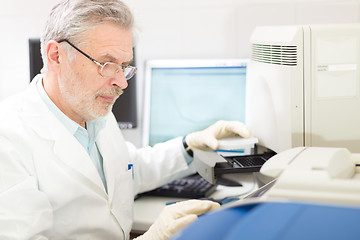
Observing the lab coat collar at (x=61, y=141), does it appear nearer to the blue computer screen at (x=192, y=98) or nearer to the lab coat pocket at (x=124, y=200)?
the lab coat pocket at (x=124, y=200)

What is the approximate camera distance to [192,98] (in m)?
2.08

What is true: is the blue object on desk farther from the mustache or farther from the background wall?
the background wall

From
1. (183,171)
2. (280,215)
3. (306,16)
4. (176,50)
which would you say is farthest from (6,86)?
(280,215)

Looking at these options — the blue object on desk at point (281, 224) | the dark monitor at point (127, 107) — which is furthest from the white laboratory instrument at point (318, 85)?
the dark monitor at point (127, 107)

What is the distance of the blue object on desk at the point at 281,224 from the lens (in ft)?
1.83

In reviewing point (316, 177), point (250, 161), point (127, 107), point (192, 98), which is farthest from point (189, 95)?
point (316, 177)

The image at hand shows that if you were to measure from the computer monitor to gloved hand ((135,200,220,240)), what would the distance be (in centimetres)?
90

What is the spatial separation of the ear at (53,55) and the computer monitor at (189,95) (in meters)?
0.74

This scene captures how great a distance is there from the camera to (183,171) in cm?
187

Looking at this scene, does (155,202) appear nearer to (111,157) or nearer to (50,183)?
(111,157)

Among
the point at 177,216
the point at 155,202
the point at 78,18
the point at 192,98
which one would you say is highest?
the point at 78,18

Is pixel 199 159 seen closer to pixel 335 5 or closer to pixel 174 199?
pixel 174 199

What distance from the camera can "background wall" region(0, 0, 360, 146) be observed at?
1.99m

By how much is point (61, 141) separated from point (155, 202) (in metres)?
0.58
